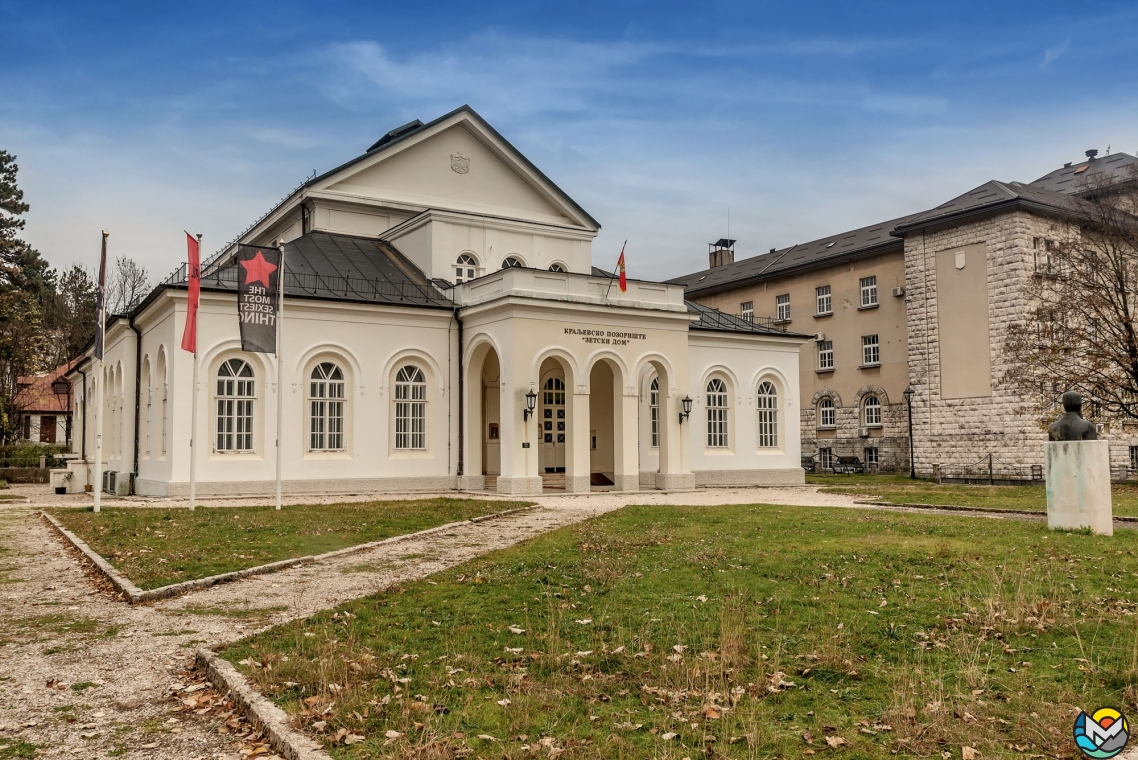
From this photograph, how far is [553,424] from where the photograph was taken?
30500 mm

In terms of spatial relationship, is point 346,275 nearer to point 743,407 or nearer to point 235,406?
point 235,406

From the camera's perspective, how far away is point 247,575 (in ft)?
36.0

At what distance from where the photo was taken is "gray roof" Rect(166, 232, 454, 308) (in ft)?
85.4

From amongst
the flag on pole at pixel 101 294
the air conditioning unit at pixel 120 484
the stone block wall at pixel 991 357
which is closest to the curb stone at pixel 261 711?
the flag on pole at pixel 101 294

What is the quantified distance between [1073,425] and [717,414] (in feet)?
60.6

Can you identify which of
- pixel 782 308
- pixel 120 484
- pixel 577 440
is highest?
pixel 782 308

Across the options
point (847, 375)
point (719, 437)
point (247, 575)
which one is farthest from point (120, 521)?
point (847, 375)

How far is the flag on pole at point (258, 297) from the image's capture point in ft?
65.2

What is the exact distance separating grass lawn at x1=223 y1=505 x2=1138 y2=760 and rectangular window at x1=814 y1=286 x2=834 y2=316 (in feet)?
114

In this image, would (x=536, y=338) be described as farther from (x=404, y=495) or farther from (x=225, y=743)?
(x=225, y=743)

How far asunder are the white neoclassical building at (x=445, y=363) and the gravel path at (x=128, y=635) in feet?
31.4

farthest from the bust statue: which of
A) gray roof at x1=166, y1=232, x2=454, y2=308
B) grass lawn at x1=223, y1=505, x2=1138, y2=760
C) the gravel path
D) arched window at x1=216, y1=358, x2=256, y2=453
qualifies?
arched window at x1=216, y1=358, x2=256, y2=453

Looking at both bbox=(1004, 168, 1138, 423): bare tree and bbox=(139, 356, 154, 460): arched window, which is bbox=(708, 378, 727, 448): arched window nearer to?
bbox=(1004, 168, 1138, 423): bare tree

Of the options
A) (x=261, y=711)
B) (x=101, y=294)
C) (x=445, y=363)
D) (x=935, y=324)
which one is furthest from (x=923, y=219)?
(x=261, y=711)
